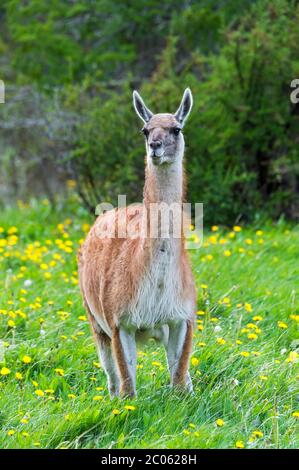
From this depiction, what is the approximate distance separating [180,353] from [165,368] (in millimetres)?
567

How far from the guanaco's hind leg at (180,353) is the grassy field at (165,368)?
10 centimetres

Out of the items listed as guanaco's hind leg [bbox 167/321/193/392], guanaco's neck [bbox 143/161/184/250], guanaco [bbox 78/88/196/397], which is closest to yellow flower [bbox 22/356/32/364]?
guanaco [bbox 78/88/196/397]

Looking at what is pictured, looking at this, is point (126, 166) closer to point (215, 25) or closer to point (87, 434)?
point (215, 25)

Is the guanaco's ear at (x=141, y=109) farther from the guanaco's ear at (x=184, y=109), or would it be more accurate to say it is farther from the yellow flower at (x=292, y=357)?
the yellow flower at (x=292, y=357)

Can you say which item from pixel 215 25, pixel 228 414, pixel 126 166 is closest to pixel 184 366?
pixel 228 414

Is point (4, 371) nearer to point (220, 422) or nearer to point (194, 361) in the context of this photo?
point (194, 361)

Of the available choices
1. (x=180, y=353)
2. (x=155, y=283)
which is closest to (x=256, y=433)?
(x=180, y=353)

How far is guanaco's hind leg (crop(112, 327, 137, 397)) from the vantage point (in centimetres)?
559

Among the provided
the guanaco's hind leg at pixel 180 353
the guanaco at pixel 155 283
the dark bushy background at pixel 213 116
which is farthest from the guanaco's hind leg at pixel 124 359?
the dark bushy background at pixel 213 116

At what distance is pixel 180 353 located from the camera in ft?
18.5

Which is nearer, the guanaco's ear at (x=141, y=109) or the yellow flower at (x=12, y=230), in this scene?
the guanaco's ear at (x=141, y=109)

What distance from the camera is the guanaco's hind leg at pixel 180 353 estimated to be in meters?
5.64

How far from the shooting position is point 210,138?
36.2 ft

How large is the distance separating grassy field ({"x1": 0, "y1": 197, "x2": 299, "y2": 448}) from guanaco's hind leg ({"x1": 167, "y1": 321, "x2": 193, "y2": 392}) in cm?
10
